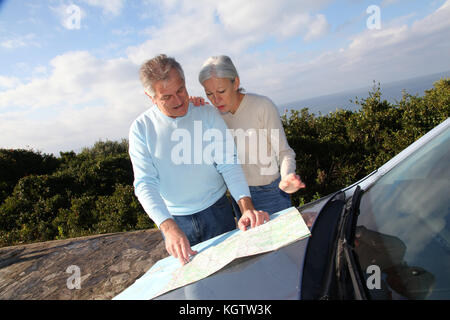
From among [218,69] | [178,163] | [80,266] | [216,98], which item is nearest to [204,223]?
[178,163]

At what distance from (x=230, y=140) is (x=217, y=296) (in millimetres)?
1079

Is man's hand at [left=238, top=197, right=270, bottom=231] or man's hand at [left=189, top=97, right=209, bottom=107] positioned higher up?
man's hand at [left=189, top=97, right=209, bottom=107]

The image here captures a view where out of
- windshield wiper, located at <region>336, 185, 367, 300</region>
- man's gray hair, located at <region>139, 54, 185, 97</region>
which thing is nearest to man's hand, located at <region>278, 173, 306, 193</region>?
windshield wiper, located at <region>336, 185, 367, 300</region>

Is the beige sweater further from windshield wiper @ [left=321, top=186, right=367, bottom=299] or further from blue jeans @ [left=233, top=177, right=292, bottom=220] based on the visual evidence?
windshield wiper @ [left=321, top=186, right=367, bottom=299]

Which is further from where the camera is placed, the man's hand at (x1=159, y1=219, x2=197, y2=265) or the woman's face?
the woman's face

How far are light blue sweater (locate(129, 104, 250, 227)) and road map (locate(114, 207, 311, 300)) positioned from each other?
351mm

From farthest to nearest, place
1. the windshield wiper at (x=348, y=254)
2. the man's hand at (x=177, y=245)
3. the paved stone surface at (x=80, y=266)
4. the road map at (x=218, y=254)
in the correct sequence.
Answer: the paved stone surface at (x=80, y=266), the man's hand at (x=177, y=245), the road map at (x=218, y=254), the windshield wiper at (x=348, y=254)

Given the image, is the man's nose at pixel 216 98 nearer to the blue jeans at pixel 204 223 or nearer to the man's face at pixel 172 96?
the man's face at pixel 172 96

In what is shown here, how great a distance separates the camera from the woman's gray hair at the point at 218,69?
75.9 inches

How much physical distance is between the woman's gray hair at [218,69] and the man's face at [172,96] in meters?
0.17

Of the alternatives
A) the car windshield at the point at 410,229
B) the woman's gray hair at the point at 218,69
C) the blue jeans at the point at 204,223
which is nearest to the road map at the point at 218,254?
the car windshield at the point at 410,229

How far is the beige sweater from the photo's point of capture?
2.04m
